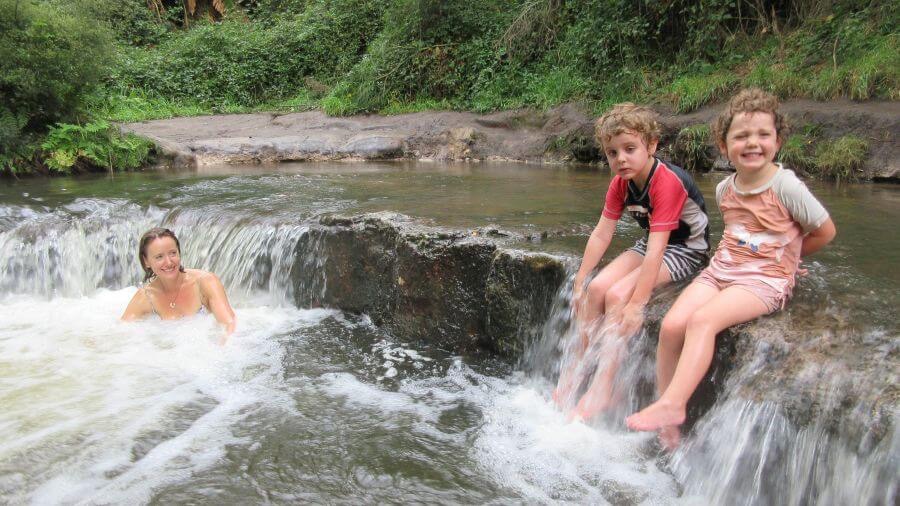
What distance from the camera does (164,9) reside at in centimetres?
2462

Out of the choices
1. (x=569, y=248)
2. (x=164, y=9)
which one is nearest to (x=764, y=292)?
(x=569, y=248)

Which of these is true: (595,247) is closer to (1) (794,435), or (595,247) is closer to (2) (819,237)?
(2) (819,237)

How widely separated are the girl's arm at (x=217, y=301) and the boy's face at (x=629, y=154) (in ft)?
10.6

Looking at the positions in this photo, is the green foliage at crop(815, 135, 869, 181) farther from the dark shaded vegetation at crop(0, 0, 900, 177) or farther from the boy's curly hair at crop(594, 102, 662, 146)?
the boy's curly hair at crop(594, 102, 662, 146)

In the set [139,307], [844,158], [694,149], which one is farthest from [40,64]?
[844,158]

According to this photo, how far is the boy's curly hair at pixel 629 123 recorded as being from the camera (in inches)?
131

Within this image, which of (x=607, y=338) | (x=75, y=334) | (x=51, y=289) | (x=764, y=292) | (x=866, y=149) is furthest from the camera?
(x=866, y=149)

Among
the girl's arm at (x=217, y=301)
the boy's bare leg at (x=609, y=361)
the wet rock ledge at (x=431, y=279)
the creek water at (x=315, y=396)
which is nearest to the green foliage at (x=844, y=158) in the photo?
the creek water at (x=315, y=396)

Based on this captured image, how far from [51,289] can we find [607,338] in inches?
220

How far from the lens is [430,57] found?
15258mm

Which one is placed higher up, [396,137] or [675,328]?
[396,137]

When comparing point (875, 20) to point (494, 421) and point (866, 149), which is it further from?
point (494, 421)

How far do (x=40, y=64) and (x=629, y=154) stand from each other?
9314 millimetres

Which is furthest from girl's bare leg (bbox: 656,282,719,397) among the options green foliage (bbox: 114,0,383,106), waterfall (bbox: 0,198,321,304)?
green foliage (bbox: 114,0,383,106)
